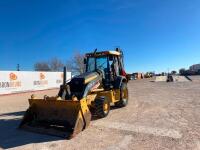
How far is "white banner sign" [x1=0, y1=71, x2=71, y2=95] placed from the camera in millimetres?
21797

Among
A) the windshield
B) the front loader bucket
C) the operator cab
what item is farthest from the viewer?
the windshield

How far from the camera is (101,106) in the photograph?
8.22 meters

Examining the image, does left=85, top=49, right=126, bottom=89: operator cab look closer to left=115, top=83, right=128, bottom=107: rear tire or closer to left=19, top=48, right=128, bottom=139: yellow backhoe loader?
left=19, top=48, right=128, bottom=139: yellow backhoe loader

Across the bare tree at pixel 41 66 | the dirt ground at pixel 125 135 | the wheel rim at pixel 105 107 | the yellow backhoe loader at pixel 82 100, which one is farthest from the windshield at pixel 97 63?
the bare tree at pixel 41 66

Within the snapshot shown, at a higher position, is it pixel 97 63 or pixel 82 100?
pixel 97 63

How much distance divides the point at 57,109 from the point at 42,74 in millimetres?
20855

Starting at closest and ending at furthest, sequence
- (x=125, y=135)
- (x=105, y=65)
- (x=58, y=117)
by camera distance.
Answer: (x=125, y=135) < (x=58, y=117) < (x=105, y=65)

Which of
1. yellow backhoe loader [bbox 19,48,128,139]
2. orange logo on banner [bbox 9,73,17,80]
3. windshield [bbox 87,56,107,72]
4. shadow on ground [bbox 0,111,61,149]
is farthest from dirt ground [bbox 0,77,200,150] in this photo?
orange logo on banner [bbox 9,73,17,80]

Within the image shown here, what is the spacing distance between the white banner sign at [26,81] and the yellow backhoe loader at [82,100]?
13.9m

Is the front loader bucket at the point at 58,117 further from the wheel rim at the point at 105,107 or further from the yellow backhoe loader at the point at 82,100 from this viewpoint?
the wheel rim at the point at 105,107

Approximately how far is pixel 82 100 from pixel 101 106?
1614 mm

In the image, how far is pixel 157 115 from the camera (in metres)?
8.91

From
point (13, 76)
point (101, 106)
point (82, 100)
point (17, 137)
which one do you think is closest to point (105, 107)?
point (101, 106)

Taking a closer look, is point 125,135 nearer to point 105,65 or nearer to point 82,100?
point 82,100
